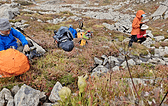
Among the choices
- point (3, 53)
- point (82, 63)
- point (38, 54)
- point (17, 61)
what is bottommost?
point (82, 63)

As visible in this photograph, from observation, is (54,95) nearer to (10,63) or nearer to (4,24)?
(10,63)

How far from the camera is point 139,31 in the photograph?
7406 mm

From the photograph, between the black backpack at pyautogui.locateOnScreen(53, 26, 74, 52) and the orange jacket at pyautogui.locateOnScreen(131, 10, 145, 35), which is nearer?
the black backpack at pyautogui.locateOnScreen(53, 26, 74, 52)

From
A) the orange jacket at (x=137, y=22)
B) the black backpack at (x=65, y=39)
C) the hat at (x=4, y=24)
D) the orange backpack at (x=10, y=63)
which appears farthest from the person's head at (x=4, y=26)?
the orange jacket at (x=137, y=22)

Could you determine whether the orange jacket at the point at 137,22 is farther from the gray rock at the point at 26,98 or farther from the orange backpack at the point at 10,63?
the gray rock at the point at 26,98

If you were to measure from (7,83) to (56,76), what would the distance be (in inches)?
61.7

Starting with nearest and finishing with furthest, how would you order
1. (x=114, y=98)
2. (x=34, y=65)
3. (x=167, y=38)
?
(x=114, y=98) → (x=34, y=65) → (x=167, y=38)

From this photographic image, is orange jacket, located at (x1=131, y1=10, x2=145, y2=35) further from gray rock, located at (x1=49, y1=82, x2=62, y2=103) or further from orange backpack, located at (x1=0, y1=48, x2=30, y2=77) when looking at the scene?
orange backpack, located at (x1=0, y1=48, x2=30, y2=77)

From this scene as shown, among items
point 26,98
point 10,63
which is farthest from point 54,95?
point 10,63

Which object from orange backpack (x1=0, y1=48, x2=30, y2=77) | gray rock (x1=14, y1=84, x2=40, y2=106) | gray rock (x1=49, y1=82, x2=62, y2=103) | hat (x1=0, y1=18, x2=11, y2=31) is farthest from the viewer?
hat (x1=0, y1=18, x2=11, y2=31)

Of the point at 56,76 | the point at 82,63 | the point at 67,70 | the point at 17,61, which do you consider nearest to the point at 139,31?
the point at 82,63

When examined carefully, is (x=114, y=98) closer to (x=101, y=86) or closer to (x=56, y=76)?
(x=101, y=86)

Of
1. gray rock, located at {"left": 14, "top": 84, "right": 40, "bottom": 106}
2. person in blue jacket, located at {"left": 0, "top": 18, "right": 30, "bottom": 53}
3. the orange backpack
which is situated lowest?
gray rock, located at {"left": 14, "top": 84, "right": 40, "bottom": 106}

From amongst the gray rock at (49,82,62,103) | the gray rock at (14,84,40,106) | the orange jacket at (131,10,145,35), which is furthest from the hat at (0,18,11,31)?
the orange jacket at (131,10,145,35)
